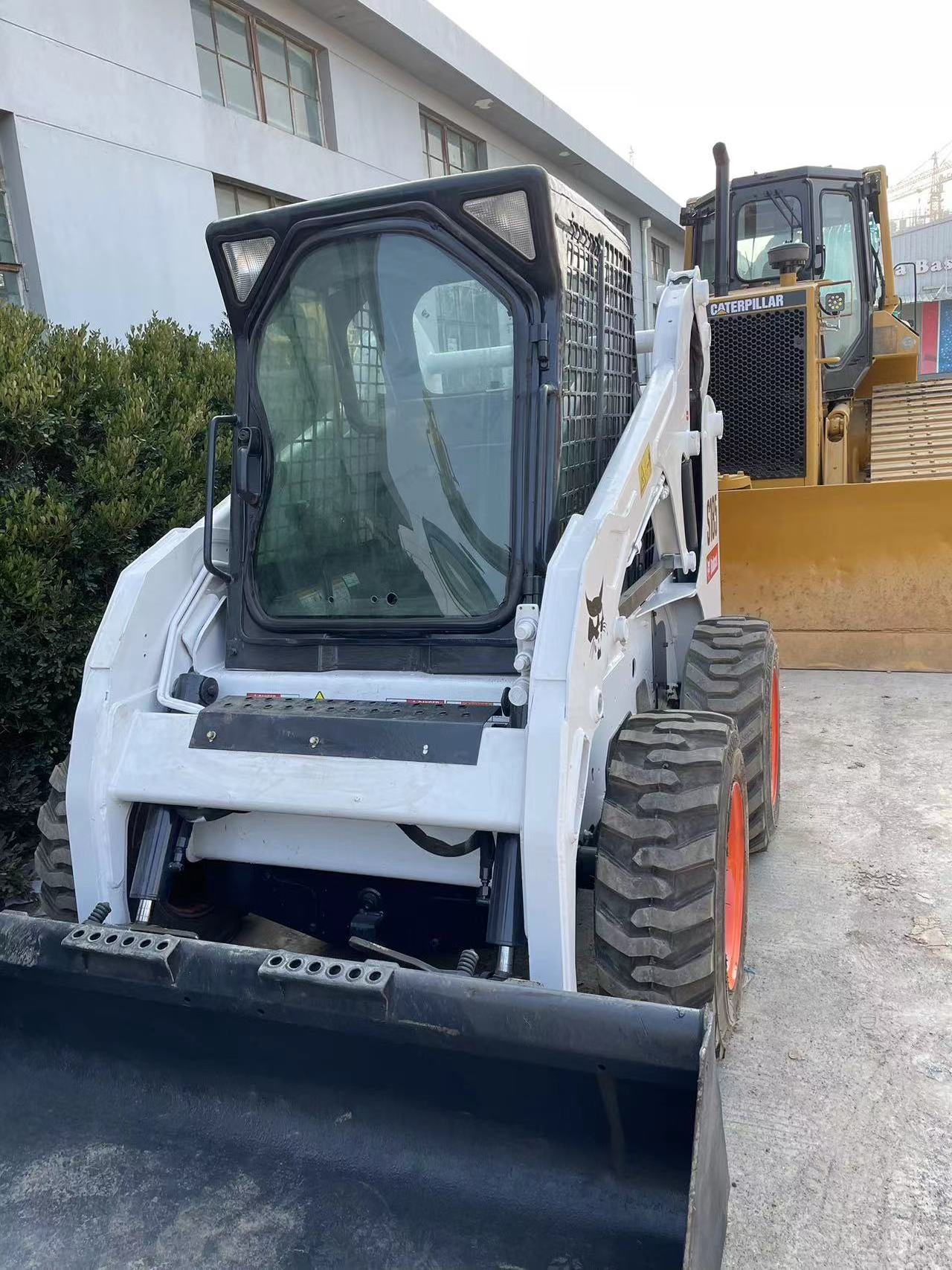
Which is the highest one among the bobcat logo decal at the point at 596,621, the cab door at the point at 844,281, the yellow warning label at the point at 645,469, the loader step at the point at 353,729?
the cab door at the point at 844,281

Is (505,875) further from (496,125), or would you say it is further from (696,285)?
(496,125)

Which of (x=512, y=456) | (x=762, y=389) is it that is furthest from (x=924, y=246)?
(x=512, y=456)

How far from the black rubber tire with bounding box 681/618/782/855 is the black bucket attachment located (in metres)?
2.01

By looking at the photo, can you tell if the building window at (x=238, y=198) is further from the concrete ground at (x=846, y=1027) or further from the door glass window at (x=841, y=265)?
the concrete ground at (x=846, y=1027)

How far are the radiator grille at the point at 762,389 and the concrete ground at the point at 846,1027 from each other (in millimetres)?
2843

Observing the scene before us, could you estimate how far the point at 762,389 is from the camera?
7258 millimetres

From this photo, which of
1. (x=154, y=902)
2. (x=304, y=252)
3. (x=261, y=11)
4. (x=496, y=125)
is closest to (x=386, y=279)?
(x=304, y=252)

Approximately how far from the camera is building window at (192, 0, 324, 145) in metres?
9.07

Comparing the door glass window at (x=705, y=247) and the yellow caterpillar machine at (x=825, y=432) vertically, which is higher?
the door glass window at (x=705, y=247)

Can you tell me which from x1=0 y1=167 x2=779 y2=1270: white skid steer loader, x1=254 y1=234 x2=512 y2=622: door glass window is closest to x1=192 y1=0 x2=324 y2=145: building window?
x1=0 y1=167 x2=779 y2=1270: white skid steer loader

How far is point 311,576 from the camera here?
3.08m

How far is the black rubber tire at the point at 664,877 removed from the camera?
7.91 feet

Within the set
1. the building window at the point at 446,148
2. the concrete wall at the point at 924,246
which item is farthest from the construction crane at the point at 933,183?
the building window at the point at 446,148

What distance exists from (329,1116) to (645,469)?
2.07 meters
